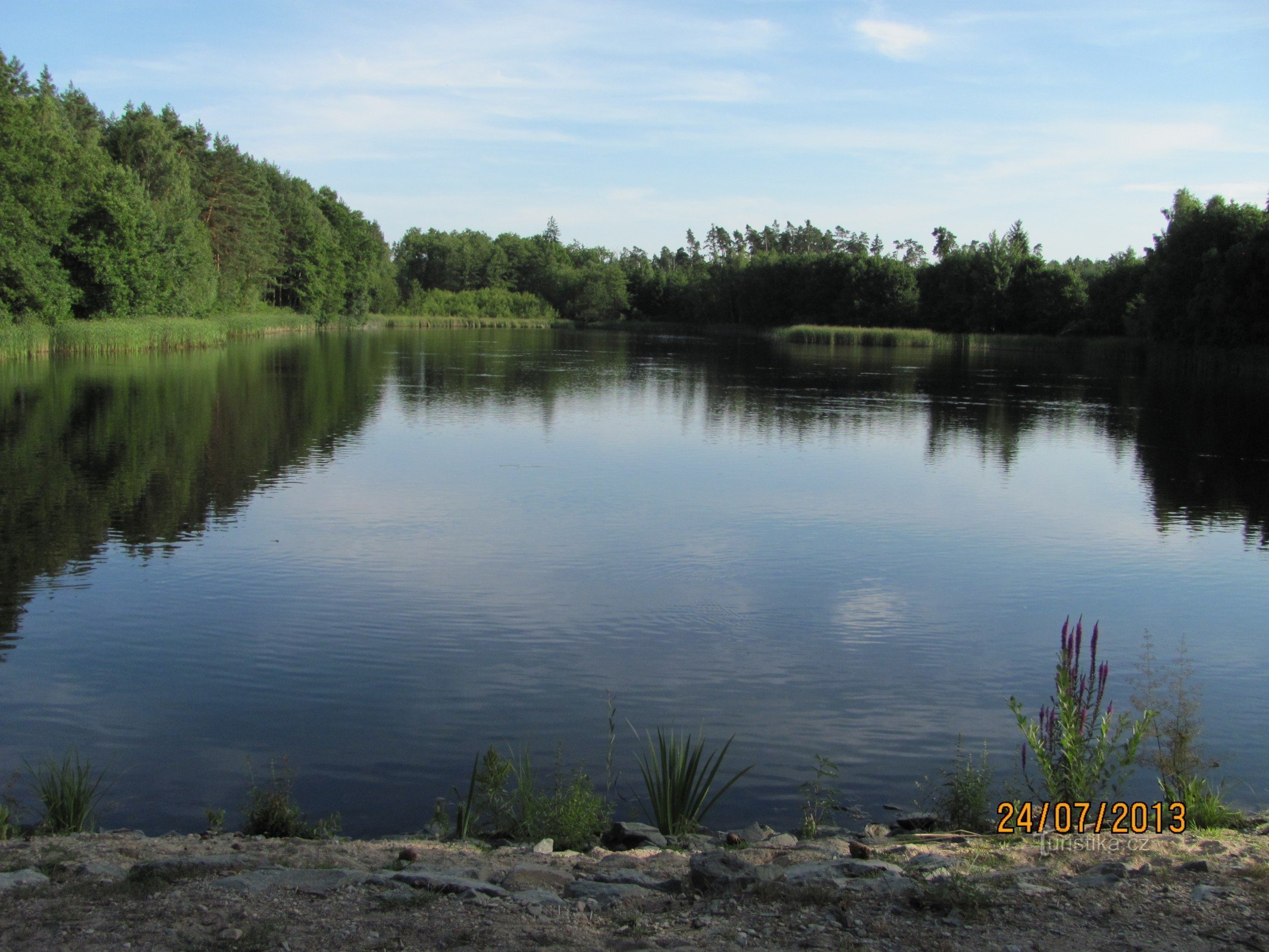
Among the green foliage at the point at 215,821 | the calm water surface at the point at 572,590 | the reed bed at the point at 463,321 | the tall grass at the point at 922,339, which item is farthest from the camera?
the reed bed at the point at 463,321

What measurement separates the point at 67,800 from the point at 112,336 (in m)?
44.7

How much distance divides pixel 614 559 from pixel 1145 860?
7941 millimetres

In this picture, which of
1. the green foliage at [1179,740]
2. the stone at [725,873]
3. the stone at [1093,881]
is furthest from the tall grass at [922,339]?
the stone at [725,873]

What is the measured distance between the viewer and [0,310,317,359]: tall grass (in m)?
38.8

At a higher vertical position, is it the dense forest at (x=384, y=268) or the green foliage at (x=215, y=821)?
the dense forest at (x=384, y=268)

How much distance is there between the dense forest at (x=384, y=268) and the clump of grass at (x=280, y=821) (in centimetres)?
3885

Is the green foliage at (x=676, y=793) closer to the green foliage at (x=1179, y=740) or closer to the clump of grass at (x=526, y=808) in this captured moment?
the clump of grass at (x=526, y=808)

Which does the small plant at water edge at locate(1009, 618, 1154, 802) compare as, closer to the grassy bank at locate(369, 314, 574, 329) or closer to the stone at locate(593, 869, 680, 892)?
the stone at locate(593, 869, 680, 892)

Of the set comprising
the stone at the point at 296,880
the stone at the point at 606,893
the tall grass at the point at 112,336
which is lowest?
the stone at the point at 606,893

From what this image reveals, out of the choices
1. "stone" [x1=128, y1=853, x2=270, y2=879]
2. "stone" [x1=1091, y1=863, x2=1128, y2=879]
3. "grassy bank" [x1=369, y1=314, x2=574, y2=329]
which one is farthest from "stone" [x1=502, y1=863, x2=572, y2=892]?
"grassy bank" [x1=369, y1=314, x2=574, y2=329]

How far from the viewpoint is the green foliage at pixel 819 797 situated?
5.95 metres

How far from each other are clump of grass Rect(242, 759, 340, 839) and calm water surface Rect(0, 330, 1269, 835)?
0.22 meters

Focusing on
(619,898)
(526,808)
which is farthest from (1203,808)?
(526,808)

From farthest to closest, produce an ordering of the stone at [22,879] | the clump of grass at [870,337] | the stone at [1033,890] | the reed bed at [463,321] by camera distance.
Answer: the reed bed at [463,321], the clump of grass at [870,337], the stone at [1033,890], the stone at [22,879]
